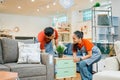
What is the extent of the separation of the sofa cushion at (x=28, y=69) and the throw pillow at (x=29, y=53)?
0.22 meters

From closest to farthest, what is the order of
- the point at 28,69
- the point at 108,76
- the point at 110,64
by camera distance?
the point at 108,76, the point at 110,64, the point at 28,69

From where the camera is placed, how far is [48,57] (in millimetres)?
3830

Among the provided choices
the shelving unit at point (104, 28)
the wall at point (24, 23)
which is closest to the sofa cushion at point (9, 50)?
the shelving unit at point (104, 28)

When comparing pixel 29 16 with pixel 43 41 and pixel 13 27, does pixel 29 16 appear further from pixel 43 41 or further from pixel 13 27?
pixel 43 41

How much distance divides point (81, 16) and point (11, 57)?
7.85m

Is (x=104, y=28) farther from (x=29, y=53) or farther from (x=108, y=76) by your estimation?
(x=108, y=76)

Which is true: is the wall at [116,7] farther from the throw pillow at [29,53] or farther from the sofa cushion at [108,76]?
the sofa cushion at [108,76]

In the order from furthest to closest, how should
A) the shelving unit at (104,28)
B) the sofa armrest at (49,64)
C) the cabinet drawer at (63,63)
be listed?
the shelving unit at (104,28), the cabinet drawer at (63,63), the sofa armrest at (49,64)

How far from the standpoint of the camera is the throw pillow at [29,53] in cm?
385

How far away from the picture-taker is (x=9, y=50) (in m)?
3.91

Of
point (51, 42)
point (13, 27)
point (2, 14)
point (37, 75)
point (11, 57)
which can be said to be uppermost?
point (2, 14)

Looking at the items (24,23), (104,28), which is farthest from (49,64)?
(24,23)

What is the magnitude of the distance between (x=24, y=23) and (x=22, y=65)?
11.1 m

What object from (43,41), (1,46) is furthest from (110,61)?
(1,46)
